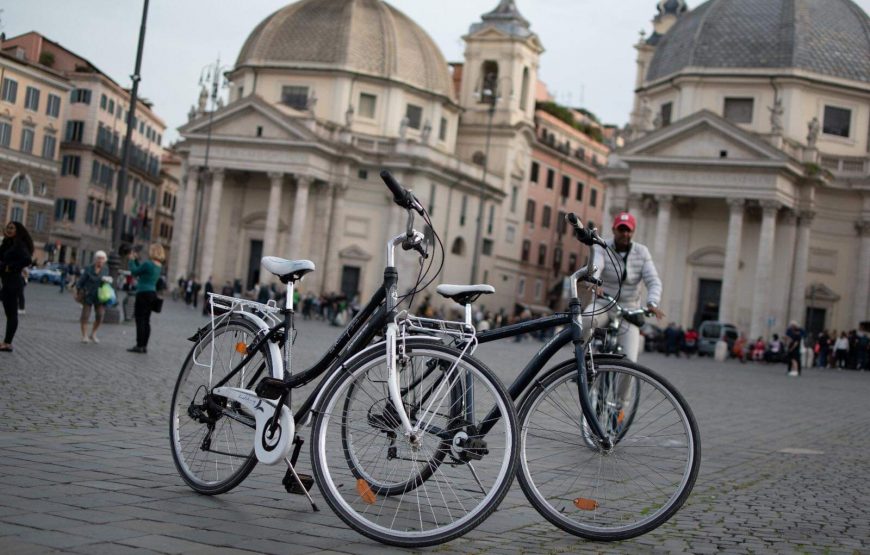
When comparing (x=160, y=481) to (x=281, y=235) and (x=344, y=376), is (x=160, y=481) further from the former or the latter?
(x=281, y=235)

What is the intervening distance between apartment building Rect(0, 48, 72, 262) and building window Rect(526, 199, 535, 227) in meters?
34.4

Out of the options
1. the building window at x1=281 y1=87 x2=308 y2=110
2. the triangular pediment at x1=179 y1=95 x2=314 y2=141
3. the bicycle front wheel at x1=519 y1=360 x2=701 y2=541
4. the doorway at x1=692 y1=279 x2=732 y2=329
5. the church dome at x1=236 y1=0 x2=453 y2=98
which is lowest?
the bicycle front wheel at x1=519 y1=360 x2=701 y2=541

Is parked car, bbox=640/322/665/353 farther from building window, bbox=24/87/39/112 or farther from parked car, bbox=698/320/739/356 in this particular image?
building window, bbox=24/87/39/112

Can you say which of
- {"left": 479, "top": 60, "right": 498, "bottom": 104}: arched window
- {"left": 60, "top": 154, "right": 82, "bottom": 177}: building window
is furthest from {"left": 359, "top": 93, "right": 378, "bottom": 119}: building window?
{"left": 60, "top": 154, "right": 82, "bottom": 177}: building window

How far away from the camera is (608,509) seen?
19.7 feet

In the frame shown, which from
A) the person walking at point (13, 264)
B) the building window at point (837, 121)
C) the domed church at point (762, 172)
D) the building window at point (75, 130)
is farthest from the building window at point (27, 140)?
the person walking at point (13, 264)

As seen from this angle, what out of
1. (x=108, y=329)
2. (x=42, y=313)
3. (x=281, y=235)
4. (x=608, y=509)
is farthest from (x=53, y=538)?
(x=281, y=235)

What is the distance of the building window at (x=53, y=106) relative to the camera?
81.6m

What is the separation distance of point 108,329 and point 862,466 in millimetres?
18555

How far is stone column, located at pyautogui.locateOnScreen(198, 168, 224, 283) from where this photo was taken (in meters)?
73.6

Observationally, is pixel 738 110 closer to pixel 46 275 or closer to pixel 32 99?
pixel 46 275

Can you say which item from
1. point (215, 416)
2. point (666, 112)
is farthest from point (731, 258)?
point (215, 416)

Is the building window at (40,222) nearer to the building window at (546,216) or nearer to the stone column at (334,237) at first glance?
the stone column at (334,237)

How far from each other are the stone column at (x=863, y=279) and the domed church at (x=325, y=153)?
2326cm
